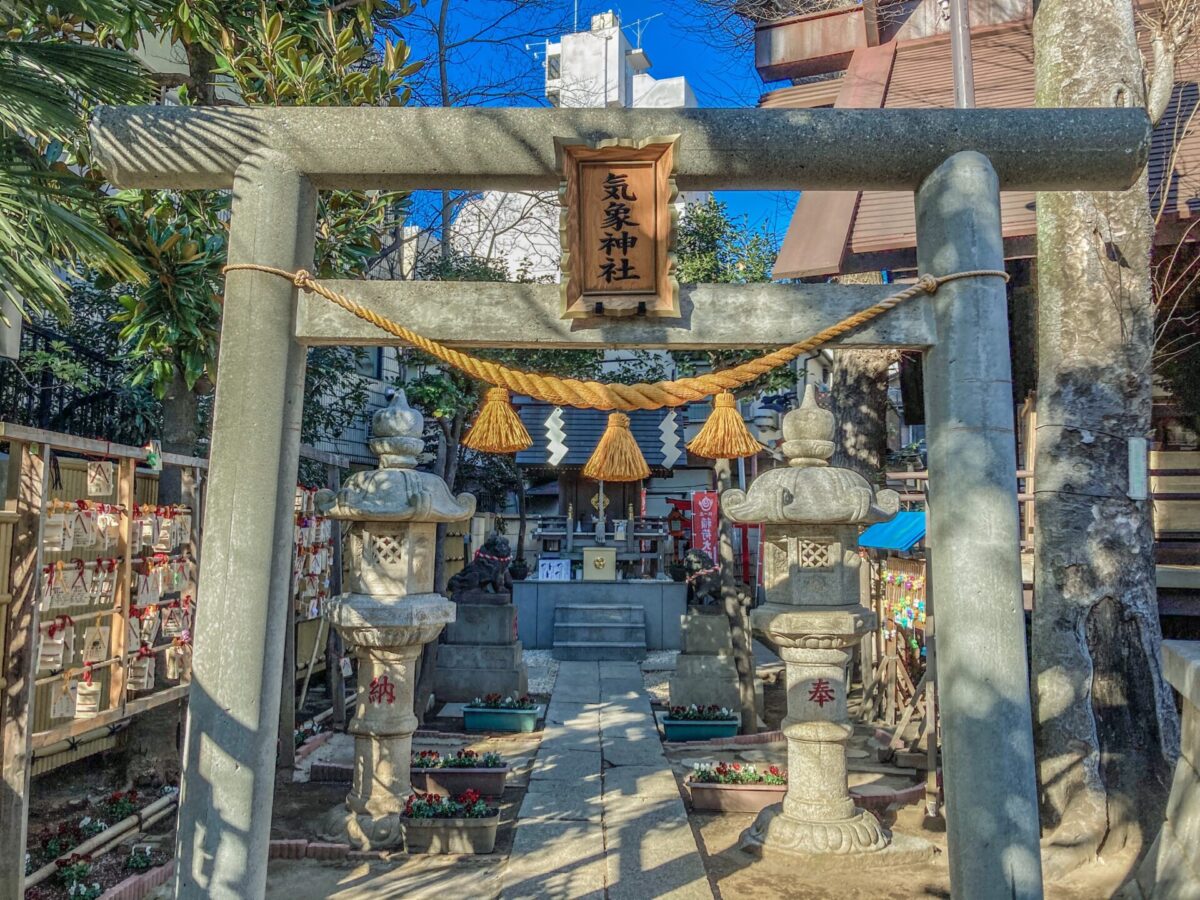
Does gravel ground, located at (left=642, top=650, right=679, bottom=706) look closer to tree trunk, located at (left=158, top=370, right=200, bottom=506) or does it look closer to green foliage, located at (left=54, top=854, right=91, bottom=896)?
tree trunk, located at (left=158, top=370, right=200, bottom=506)

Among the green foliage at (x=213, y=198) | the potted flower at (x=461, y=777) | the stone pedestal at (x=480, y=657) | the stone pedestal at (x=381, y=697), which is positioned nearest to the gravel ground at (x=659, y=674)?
the stone pedestal at (x=480, y=657)

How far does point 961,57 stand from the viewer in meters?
7.50

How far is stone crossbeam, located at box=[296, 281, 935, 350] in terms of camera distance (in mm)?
3740

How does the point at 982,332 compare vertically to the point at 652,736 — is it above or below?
above

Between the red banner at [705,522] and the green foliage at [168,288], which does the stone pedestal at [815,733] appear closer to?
the green foliage at [168,288]

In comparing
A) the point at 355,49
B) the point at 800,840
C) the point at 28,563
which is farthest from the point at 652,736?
the point at 355,49

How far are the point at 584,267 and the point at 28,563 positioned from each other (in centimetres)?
347

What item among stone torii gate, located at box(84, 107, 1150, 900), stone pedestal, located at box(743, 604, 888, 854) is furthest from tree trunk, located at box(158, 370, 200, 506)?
stone pedestal, located at box(743, 604, 888, 854)

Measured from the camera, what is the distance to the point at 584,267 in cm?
381

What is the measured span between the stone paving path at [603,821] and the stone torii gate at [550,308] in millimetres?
2657

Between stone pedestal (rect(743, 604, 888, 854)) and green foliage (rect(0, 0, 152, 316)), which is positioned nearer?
green foliage (rect(0, 0, 152, 316))

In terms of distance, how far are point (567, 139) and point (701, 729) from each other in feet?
26.0

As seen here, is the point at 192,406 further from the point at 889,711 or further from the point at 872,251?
the point at 889,711

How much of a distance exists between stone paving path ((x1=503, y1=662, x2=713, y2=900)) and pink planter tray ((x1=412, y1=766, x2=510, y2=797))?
35 cm
